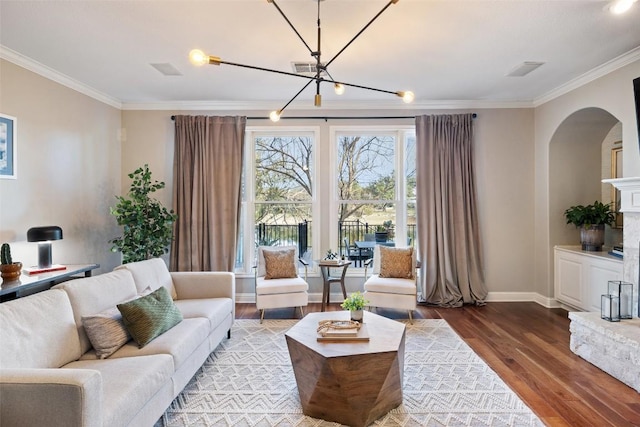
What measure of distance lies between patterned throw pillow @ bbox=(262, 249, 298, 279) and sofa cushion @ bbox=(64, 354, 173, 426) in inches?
93.9

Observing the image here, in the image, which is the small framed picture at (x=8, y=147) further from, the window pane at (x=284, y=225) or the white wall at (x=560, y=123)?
the white wall at (x=560, y=123)

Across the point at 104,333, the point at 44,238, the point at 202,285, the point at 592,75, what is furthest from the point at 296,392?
the point at 592,75

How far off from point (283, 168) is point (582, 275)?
13.5 ft

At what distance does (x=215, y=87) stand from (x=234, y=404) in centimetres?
357

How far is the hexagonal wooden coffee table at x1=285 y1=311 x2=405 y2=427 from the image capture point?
219cm

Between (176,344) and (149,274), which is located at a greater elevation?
(149,274)

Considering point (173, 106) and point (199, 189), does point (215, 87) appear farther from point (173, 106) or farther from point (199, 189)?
point (199, 189)

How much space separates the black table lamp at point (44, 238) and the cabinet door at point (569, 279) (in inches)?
230

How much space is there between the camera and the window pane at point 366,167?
5227 mm

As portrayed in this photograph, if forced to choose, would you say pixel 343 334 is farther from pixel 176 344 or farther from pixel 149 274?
pixel 149 274

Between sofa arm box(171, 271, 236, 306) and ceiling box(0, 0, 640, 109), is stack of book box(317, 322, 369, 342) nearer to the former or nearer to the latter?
sofa arm box(171, 271, 236, 306)

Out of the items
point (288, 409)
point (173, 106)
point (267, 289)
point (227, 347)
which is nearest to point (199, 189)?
point (173, 106)

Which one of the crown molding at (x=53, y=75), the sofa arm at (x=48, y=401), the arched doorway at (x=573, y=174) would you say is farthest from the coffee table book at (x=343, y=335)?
the crown molding at (x=53, y=75)

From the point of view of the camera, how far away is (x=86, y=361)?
215cm
